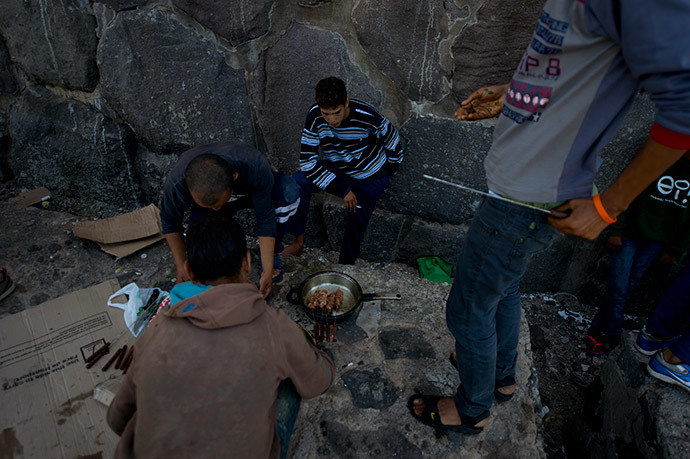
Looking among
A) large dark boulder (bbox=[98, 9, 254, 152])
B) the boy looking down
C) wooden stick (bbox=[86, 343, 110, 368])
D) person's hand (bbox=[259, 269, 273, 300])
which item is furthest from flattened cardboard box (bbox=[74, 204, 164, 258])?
the boy looking down

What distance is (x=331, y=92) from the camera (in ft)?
8.51

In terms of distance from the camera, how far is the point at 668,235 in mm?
2695

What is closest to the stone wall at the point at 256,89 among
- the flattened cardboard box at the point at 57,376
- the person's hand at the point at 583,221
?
the flattened cardboard box at the point at 57,376

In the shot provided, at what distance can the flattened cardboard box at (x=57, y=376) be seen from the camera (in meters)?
2.02

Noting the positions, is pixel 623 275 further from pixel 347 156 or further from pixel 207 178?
pixel 207 178

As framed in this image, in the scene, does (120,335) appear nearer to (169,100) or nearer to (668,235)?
(169,100)

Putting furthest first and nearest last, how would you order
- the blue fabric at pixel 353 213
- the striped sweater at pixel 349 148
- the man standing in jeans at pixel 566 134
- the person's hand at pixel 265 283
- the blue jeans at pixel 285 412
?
1. the blue fabric at pixel 353 213
2. the striped sweater at pixel 349 148
3. the person's hand at pixel 265 283
4. the blue jeans at pixel 285 412
5. the man standing in jeans at pixel 566 134

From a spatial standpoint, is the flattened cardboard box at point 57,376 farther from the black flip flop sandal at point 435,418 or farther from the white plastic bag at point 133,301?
the black flip flop sandal at point 435,418

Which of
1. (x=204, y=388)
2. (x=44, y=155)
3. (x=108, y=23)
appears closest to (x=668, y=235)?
(x=204, y=388)

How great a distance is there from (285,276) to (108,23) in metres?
2.12

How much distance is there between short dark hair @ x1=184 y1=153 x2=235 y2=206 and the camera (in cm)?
216

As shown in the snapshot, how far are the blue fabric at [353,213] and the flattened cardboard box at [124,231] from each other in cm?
109

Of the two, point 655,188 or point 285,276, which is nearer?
point 655,188

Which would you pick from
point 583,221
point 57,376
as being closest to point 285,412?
point 583,221
